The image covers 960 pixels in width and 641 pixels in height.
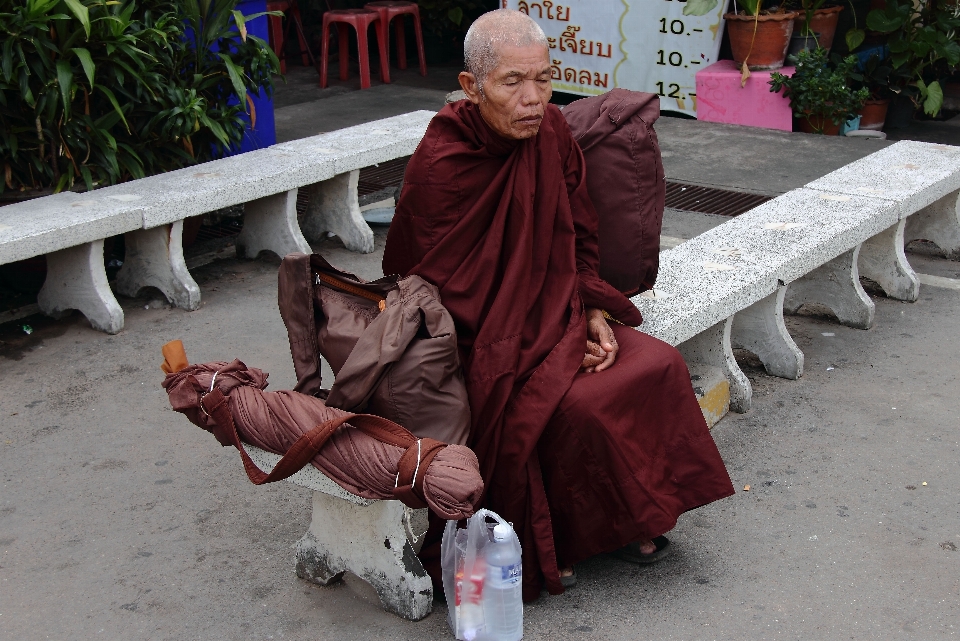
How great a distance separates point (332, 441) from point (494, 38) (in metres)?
1.10

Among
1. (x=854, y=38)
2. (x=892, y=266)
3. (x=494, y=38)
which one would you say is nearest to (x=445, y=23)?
(x=854, y=38)

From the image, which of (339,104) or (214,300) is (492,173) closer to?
(214,300)

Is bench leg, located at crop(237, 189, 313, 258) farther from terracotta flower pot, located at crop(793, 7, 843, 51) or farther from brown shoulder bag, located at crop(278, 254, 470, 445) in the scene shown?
terracotta flower pot, located at crop(793, 7, 843, 51)

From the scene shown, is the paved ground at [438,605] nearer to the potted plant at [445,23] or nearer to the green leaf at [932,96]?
the green leaf at [932,96]

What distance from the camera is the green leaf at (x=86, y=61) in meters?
4.83

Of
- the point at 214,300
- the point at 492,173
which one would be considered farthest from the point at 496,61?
the point at 214,300

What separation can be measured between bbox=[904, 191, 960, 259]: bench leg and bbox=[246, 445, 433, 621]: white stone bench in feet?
12.1

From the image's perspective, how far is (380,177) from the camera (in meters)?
7.14

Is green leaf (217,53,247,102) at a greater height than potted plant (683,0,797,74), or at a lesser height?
greater

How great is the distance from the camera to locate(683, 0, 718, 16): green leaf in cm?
757

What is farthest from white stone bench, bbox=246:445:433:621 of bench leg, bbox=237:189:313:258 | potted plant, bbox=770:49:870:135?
potted plant, bbox=770:49:870:135

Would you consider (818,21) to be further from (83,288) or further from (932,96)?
(83,288)

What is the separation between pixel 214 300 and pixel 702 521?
2.73 meters

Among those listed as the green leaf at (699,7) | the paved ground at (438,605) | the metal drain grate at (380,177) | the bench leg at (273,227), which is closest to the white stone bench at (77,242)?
the paved ground at (438,605)
